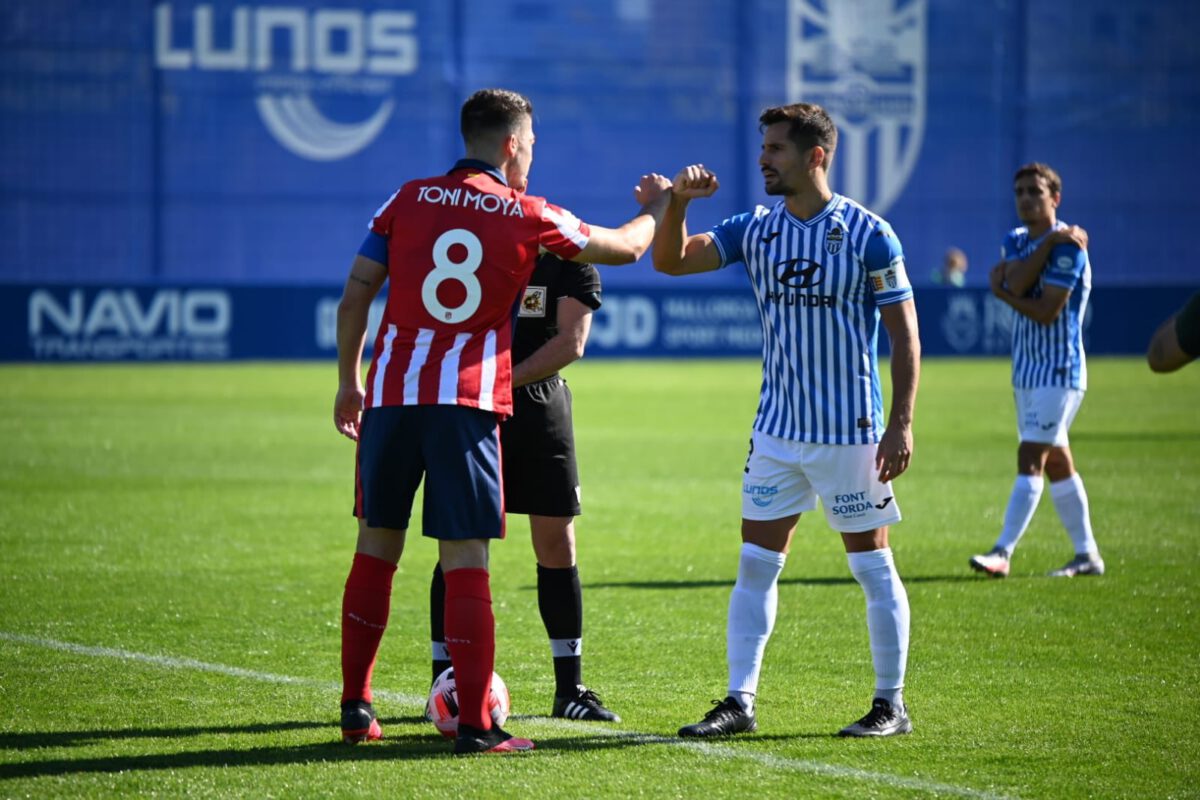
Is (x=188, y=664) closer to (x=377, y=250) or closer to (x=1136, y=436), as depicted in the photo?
(x=377, y=250)

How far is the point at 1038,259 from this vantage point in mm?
9141

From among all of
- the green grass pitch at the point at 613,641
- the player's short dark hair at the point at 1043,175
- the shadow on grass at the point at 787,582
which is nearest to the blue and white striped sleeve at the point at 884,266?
the green grass pitch at the point at 613,641

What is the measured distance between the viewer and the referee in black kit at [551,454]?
592 centimetres

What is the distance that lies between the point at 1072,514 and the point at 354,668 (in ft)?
17.1

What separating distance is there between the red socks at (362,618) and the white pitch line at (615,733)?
27.8 inches

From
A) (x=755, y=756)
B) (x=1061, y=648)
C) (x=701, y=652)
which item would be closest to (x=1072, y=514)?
(x=1061, y=648)

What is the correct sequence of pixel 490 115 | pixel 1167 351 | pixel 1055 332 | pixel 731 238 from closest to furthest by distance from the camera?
pixel 1167 351, pixel 490 115, pixel 731 238, pixel 1055 332

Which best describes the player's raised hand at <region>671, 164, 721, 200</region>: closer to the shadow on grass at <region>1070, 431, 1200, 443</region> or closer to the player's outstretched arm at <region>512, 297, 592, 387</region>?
the player's outstretched arm at <region>512, 297, 592, 387</region>

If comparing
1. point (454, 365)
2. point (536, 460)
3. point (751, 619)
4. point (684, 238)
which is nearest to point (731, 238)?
point (684, 238)

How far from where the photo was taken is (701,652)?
709cm

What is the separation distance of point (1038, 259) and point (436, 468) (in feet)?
16.5

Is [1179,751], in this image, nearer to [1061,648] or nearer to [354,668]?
[1061,648]

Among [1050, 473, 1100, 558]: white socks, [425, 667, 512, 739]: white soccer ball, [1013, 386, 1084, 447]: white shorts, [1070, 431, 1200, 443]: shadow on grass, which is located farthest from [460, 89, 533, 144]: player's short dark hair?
[1070, 431, 1200, 443]: shadow on grass

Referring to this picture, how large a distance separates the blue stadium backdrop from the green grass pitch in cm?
1519
